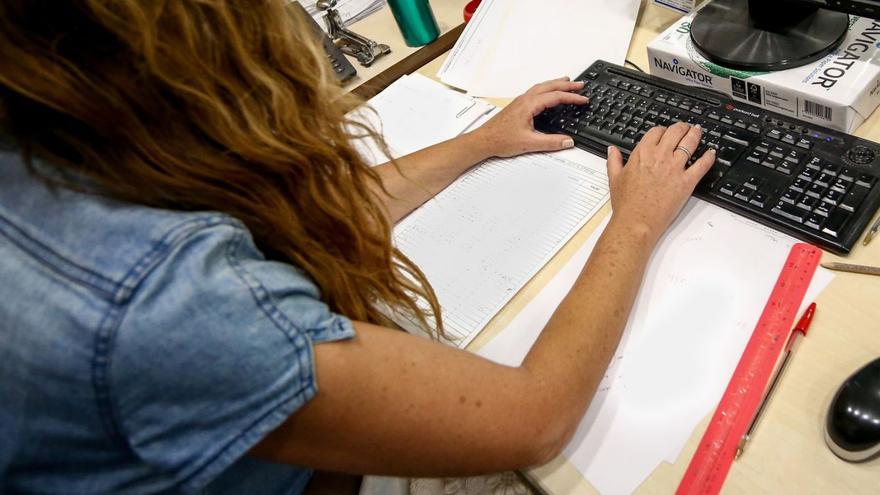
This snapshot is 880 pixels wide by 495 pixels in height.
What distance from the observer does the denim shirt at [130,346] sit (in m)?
0.37

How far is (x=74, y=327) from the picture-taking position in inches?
14.3

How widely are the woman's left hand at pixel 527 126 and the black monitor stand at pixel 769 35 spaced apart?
0.18 m

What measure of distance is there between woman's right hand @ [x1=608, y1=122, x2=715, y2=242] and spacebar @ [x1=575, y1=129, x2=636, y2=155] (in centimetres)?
3

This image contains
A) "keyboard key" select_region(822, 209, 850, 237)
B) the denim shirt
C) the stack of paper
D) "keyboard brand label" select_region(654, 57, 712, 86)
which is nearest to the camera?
the denim shirt

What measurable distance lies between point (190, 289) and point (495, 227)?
1.43ft

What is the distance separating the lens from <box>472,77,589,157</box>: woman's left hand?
0.82 m

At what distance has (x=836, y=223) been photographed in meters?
0.60

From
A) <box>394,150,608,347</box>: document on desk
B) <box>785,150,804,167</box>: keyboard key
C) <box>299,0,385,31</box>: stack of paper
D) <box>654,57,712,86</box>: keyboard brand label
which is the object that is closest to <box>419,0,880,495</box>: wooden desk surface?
<box>785,150,804,167</box>: keyboard key

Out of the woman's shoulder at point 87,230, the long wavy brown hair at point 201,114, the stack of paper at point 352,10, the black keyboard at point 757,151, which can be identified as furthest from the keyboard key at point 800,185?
the stack of paper at point 352,10

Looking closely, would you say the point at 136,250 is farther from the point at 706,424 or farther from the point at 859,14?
the point at 859,14

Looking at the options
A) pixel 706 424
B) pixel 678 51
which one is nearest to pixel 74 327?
pixel 706 424

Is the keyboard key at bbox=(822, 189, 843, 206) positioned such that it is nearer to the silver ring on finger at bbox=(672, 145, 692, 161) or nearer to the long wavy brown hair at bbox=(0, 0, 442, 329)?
the silver ring on finger at bbox=(672, 145, 692, 161)

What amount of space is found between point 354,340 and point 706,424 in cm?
31

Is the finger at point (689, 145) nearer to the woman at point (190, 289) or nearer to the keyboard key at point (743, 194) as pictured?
the keyboard key at point (743, 194)
